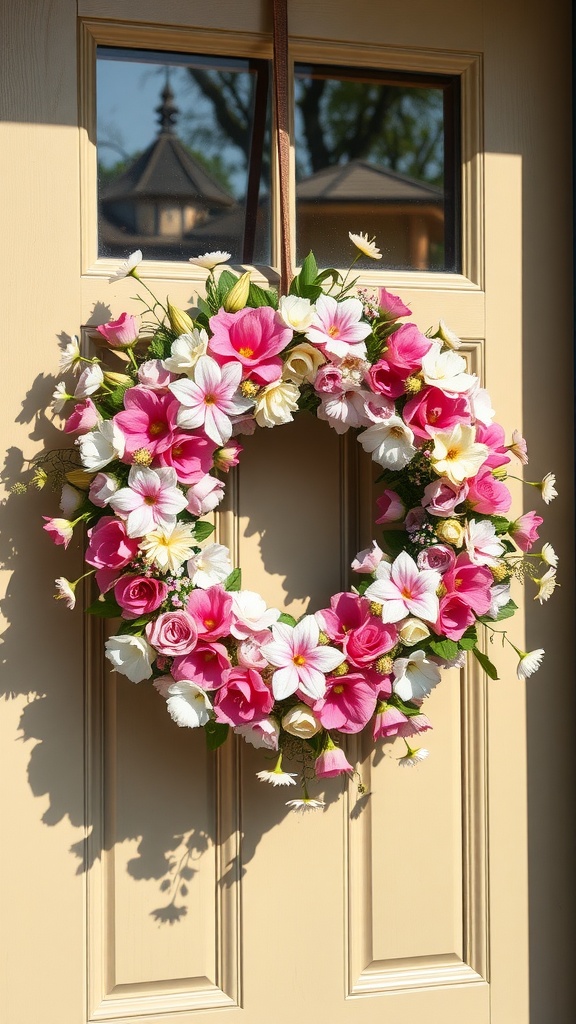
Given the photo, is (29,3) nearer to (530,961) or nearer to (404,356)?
(404,356)

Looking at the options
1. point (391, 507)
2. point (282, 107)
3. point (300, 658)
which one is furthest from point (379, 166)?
point (300, 658)

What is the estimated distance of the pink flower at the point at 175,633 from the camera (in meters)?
1.05

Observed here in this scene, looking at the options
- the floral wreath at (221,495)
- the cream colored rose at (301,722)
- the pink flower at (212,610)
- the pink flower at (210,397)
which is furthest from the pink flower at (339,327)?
the cream colored rose at (301,722)

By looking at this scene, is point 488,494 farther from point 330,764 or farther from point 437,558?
point 330,764

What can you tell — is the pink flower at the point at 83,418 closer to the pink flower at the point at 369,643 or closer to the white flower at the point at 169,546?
the white flower at the point at 169,546

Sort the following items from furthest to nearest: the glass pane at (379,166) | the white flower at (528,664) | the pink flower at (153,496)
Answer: the glass pane at (379,166), the white flower at (528,664), the pink flower at (153,496)

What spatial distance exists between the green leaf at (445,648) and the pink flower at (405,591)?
4cm

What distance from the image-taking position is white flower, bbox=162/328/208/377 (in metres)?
1.06

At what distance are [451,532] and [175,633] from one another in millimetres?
348

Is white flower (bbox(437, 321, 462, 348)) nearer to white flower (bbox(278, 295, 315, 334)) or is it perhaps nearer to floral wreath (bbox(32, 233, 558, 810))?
floral wreath (bbox(32, 233, 558, 810))

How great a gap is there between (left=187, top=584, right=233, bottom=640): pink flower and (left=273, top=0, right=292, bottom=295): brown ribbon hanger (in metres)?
0.40

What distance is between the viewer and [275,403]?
3.57ft

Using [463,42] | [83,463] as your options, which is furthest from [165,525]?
[463,42]

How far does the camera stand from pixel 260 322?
1.08 meters
